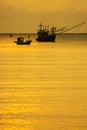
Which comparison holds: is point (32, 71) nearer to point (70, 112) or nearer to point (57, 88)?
point (57, 88)

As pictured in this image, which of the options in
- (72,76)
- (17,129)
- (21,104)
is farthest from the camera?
(72,76)

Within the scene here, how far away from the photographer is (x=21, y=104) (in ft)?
22.7

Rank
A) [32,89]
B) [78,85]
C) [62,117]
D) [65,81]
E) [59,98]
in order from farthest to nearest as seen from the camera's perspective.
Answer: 1. [65,81]
2. [78,85]
3. [32,89]
4. [59,98]
5. [62,117]

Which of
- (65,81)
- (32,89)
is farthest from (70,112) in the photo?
(65,81)

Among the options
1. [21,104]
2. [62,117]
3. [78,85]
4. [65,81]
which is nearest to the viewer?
[62,117]

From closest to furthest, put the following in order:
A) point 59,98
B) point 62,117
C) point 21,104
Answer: point 62,117 → point 21,104 → point 59,98

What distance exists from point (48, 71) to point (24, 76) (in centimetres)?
121

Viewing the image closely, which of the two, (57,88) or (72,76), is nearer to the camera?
(57,88)

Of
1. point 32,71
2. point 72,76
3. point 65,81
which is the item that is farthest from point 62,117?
point 32,71

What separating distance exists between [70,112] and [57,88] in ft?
7.43

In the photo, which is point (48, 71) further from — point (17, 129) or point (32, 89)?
point (17, 129)

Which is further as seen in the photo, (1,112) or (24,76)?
(24,76)

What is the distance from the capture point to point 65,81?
9648mm

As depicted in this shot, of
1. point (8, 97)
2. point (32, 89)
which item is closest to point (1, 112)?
point (8, 97)
